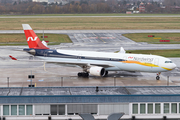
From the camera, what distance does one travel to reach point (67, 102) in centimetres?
2916

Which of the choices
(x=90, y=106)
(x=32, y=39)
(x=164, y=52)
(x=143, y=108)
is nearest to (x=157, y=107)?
(x=143, y=108)

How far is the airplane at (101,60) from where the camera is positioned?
158 feet

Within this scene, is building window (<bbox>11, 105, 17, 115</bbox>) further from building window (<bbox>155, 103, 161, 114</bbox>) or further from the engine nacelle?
the engine nacelle

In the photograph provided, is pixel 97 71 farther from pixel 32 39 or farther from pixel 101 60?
pixel 32 39

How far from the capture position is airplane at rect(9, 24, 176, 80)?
48.2m

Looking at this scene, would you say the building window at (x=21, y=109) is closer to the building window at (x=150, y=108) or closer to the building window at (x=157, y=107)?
the building window at (x=150, y=108)

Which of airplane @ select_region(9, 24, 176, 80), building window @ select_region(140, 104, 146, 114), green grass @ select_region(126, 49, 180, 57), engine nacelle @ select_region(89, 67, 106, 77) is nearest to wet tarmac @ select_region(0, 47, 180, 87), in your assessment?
engine nacelle @ select_region(89, 67, 106, 77)

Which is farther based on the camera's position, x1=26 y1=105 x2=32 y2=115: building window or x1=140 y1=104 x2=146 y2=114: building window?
x1=140 y1=104 x2=146 y2=114: building window

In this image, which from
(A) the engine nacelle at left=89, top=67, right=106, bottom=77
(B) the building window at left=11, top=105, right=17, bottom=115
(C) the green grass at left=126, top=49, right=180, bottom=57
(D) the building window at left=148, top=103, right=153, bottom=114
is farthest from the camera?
(C) the green grass at left=126, top=49, right=180, bottom=57

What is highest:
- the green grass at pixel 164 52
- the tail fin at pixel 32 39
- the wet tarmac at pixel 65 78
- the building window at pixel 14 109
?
the tail fin at pixel 32 39

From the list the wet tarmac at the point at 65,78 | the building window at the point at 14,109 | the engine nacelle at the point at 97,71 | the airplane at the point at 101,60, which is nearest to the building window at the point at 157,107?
the building window at the point at 14,109

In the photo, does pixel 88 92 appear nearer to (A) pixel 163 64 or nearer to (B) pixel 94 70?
(B) pixel 94 70

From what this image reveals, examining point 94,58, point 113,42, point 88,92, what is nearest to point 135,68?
point 94,58

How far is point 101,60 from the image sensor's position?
50844mm
